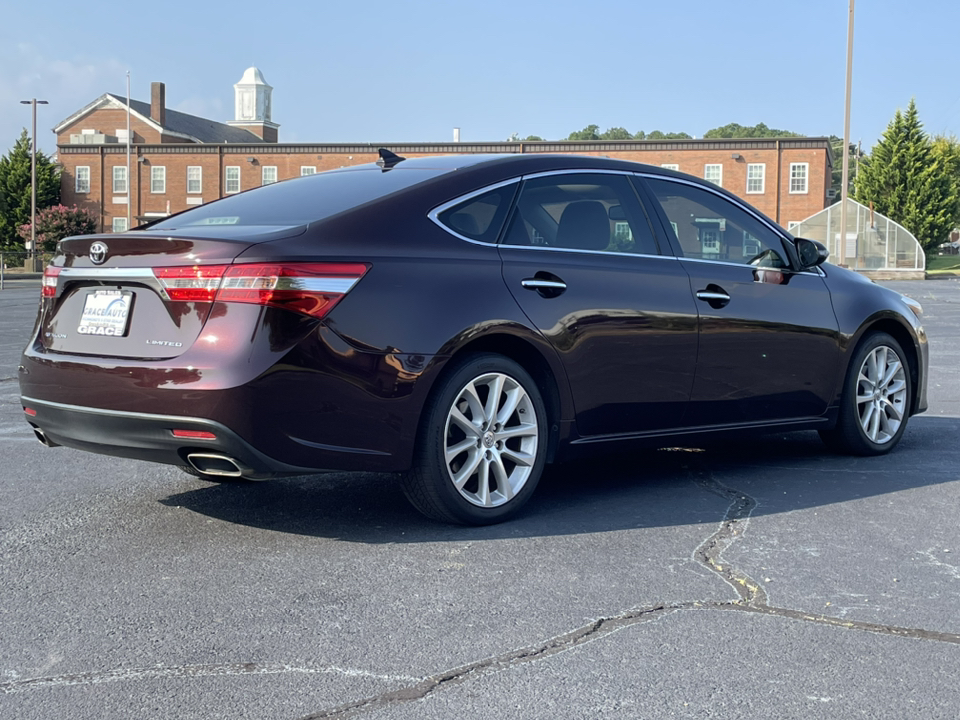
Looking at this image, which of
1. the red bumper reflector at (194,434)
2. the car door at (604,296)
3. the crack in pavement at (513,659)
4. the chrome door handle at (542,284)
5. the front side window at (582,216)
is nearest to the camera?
the crack in pavement at (513,659)

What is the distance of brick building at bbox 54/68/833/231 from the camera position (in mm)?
57938

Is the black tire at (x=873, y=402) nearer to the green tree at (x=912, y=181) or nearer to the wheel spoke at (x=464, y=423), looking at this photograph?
the wheel spoke at (x=464, y=423)

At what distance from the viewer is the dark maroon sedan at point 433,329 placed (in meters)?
4.20

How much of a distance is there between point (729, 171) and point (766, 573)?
2246 inches

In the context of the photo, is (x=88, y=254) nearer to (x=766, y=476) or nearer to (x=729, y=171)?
(x=766, y=476)

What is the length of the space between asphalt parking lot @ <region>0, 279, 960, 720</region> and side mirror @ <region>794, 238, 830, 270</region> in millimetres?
1216

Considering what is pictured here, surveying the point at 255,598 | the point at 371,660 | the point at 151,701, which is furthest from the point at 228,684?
the point at 255,598

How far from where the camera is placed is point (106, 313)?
14.8 ft

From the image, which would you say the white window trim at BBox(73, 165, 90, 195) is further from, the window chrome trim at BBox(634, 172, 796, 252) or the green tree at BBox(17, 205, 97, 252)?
the window chrome trim at BBox(634, 172, 796, 252)

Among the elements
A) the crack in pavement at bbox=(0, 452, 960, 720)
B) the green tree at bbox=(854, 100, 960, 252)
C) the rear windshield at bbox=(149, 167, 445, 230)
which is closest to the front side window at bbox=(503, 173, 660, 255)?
the rear windshield at bbox=(149, 167, 445, 230)

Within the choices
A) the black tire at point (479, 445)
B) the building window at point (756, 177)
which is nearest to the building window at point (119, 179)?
the building window at point (756, 177)

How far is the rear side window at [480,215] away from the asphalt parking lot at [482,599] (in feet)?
4.19

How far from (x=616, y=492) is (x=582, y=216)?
54.3 inches

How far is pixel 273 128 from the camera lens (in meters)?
102
